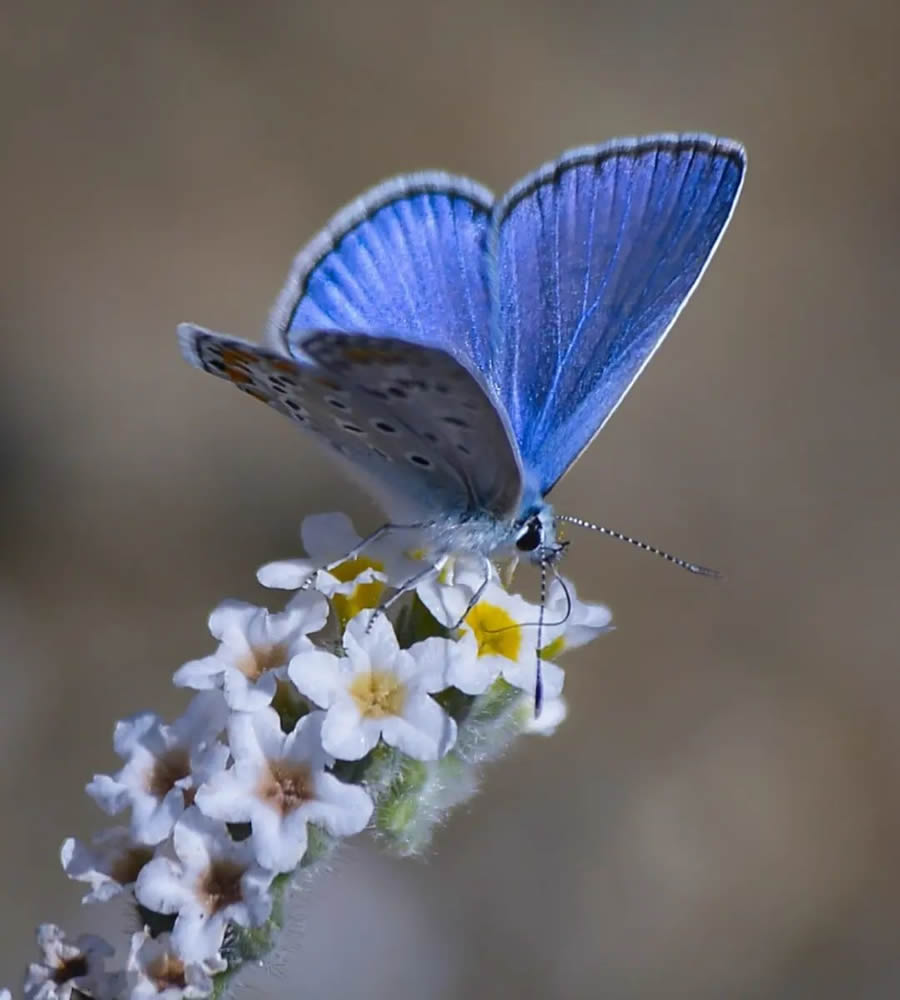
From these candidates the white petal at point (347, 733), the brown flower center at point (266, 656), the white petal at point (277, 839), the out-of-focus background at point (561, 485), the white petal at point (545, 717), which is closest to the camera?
the white petal at point (277, 839)

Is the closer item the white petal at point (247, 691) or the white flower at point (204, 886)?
the white flower at point (204, 886)

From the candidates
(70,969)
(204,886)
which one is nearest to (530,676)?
(204,886)

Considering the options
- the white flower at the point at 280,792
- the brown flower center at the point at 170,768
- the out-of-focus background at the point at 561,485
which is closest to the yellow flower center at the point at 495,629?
the white flower at the point at 280,792

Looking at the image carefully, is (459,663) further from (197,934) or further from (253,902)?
(197,934)

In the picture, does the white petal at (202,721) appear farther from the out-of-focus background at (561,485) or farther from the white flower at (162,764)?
the out-of-focus background at (561,485)

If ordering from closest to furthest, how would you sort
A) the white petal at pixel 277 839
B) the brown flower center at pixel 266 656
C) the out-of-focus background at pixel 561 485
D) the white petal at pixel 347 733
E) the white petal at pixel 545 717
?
the white petal at pixel 277 839
the white petal at pixel 347 733
the brown flower center at pixel 266 656
the white petal at pixel 545 717
the out-of-focus background at pixel 561 485

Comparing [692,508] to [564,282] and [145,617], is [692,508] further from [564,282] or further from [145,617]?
[564,282]
